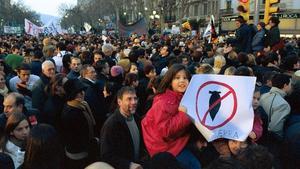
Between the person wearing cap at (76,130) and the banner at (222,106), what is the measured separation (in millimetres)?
1734

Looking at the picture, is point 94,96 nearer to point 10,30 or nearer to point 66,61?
point 66,61

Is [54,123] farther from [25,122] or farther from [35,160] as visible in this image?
[35,160]

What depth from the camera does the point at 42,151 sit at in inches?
130

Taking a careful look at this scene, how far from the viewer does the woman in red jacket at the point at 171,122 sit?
352 centimetres

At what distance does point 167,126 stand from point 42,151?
3.31 feet

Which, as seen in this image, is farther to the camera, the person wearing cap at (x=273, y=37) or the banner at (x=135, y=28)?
the banner at (x=135, y=28)

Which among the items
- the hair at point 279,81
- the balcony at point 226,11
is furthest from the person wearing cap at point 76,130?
the balcony at point 226,11

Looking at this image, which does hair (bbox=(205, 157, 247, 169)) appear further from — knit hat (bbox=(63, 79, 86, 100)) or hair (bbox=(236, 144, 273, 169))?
knit hat (bbox=(63, 79, 86, 100))

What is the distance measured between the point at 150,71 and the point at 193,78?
363 cm

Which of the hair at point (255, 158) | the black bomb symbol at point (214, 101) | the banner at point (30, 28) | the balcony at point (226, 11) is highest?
the balcony at point (226, 11)

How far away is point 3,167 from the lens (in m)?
3.07

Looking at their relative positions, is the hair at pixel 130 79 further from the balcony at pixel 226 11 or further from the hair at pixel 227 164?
the balcony at pixel 226 11

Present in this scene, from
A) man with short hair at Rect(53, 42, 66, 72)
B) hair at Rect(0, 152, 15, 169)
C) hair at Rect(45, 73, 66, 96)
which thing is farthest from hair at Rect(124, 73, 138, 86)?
hair at Rect(0, 152, 15, 169)

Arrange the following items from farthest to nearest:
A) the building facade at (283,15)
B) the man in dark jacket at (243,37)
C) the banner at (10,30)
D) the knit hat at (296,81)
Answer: the banner at (10,30) → the building facade at (283,15) → the man in dark jacket at (243,37) → the knit hat at (296,81)
